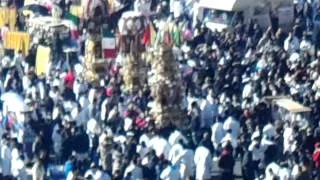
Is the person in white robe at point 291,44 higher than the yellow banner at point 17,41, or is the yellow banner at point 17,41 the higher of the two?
the person in white robe at point 291,44

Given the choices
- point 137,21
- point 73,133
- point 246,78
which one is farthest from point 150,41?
point 73,133

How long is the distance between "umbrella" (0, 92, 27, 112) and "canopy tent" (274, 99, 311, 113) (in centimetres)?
459

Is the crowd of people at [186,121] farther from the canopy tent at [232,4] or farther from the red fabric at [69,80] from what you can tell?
the canopy tent at [232,4]

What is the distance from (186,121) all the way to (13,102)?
3.24m

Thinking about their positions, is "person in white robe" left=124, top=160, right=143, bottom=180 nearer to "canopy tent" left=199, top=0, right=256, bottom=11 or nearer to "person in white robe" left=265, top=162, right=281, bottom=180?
"person in white robe" left=265, top=162, right=281, bottom=180

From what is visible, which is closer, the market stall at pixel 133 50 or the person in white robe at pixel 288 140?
the person in white robe at pixel 288 140

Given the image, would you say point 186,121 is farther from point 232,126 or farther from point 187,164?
point 187,164

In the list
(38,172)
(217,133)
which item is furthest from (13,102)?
(217,133)

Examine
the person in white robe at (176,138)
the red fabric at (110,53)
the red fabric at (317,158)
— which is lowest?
the red fabric at (317,158)

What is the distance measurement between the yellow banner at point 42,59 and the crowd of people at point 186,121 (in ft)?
0.65

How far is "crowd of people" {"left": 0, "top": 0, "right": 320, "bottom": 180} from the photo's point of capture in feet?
111

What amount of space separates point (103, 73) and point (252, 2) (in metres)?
5.97

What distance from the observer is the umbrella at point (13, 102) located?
36.7 metres

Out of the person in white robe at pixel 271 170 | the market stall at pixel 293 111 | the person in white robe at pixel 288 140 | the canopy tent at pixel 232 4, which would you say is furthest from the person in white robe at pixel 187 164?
the canopy tent at pixel 232 4
